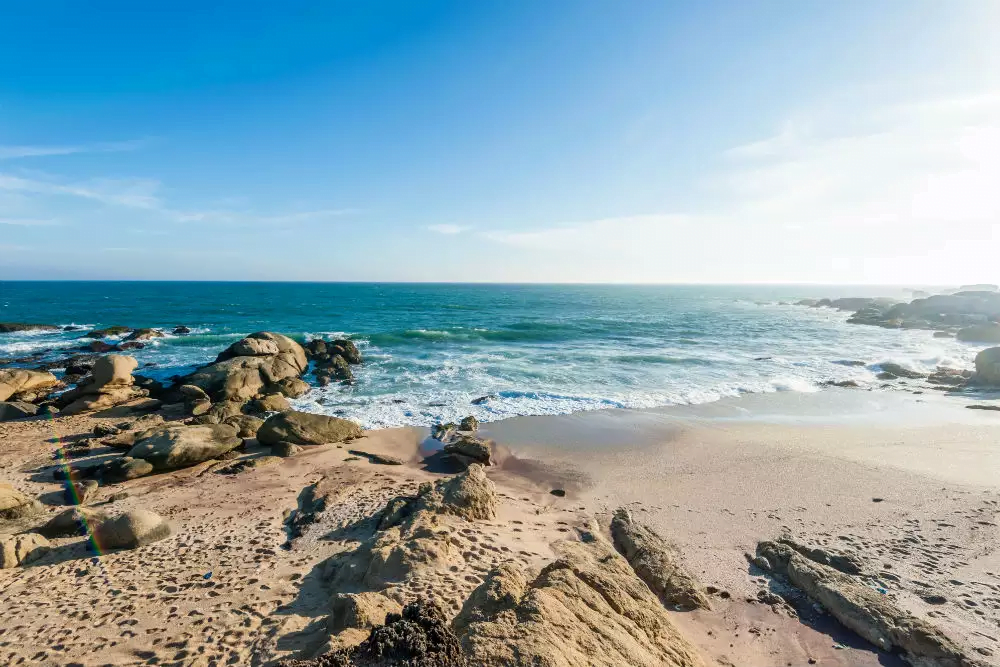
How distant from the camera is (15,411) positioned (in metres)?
15.8

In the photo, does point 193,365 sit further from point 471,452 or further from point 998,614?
point 998,614

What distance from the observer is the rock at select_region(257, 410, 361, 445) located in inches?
524

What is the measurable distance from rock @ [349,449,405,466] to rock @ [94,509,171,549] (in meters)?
5.10

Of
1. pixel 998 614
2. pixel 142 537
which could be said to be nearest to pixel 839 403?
pixel 998 614

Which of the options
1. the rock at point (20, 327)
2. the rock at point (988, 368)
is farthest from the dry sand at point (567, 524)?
the rock at point (20, 327)

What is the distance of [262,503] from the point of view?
31.2ft

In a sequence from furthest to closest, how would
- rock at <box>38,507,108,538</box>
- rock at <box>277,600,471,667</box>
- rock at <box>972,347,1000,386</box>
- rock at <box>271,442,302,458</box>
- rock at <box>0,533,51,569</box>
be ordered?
rock at <box>972,347,1000,386</box>, rock at <box>271,442,302,458</box>, rock at <box>38,507,108,538</box>, rock at <box>0,533,51,569</box>, rock at <box>277,600,471,667</box>

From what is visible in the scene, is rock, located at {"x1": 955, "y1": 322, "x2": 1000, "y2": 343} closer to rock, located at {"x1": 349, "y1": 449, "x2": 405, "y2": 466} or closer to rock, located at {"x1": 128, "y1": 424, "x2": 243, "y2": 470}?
rock, located at {"x1": 349, "y1": 449, "x2": 405, "y2": 466}

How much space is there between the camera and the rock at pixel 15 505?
341 inches

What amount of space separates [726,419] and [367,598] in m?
15.5

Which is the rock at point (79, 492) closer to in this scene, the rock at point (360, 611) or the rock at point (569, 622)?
the rock at point (360, 611)

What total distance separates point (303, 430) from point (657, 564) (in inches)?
425

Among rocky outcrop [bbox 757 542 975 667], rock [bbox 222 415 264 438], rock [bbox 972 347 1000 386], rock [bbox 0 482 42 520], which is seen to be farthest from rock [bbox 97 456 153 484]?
rock [bbox 972 347 1000 386]

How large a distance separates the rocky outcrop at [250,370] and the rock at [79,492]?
8.16 meters
